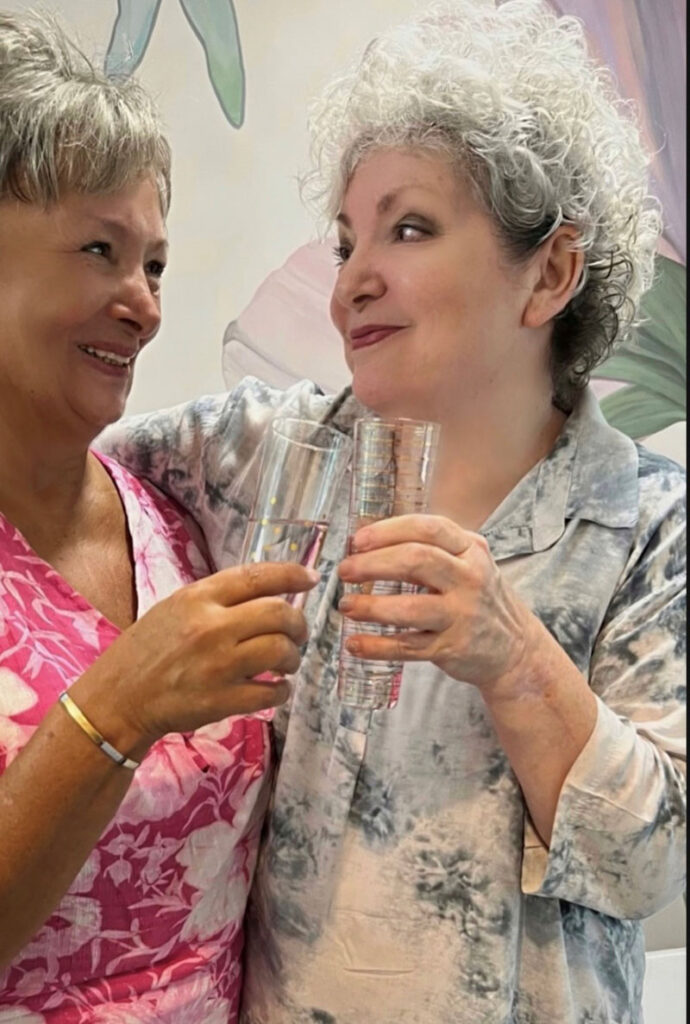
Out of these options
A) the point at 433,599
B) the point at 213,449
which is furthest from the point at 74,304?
the point at 433,599

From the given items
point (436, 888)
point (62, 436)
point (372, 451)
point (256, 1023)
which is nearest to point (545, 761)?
point (436, 888)

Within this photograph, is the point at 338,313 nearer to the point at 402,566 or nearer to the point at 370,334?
the point at 370,334

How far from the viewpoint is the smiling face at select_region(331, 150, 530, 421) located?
1.24m

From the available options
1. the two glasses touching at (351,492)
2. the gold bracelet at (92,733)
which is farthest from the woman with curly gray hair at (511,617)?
the gold bracelet at (92,733)

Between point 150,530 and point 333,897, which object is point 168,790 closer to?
point 333,897

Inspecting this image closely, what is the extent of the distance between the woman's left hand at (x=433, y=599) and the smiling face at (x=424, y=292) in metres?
0.27

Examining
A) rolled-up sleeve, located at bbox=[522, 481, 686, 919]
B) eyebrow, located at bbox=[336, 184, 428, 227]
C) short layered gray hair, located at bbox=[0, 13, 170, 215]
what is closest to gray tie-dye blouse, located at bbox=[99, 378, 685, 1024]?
rolled-up sleeve, located at bbox=[522, 481, 686, 919]

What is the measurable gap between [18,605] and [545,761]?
0.53 m

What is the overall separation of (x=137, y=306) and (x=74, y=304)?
73mm

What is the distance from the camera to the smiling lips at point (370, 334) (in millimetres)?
1257

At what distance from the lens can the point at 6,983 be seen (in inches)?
43.8

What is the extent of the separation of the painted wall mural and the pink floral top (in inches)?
36.5

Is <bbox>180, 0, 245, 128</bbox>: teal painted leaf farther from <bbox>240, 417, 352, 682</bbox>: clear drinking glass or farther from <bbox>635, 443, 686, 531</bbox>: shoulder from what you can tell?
<bbox>240, 417, 352, 682</bbox>: clear drinking glass

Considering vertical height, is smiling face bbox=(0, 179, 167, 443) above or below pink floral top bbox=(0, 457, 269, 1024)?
above
